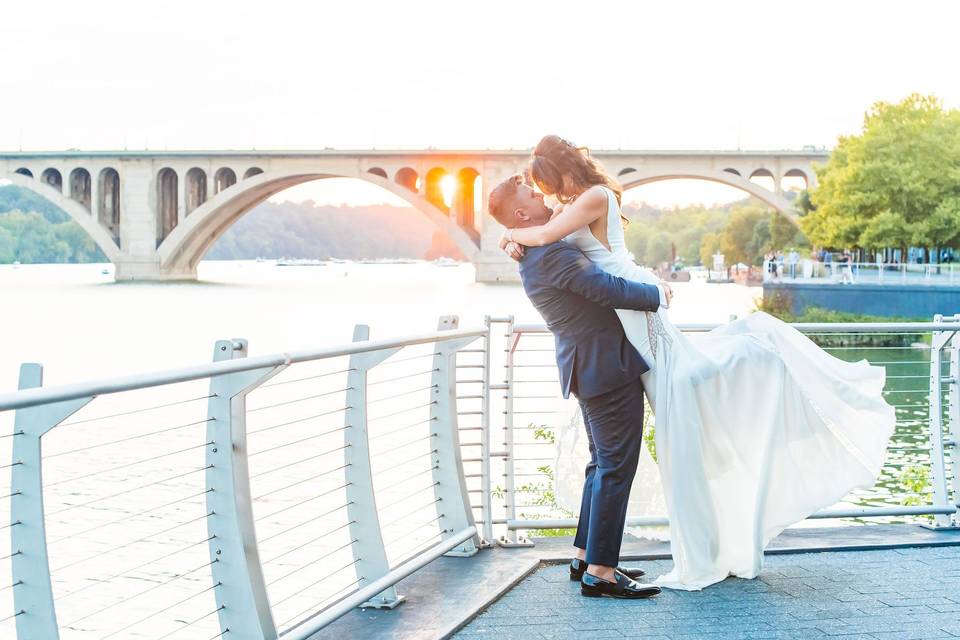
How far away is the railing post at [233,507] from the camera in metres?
3.11

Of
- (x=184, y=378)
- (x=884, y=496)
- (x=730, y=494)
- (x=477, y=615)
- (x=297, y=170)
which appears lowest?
(x=884, y=496)

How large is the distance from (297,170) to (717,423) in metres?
57.4

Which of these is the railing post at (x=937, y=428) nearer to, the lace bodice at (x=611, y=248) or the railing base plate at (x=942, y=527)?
the railing base plate at (x=942, y=527)

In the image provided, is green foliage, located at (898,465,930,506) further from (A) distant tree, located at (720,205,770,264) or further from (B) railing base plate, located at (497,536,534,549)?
(A) distant tree, located at (720,205,770,264)

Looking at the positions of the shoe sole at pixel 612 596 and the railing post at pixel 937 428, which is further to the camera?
the railing post at pixel 937 428

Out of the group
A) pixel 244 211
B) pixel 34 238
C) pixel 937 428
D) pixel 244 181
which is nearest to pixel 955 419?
pixel 937 428

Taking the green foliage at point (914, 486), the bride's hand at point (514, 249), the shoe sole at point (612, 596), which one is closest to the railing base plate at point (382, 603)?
the shoe sole at point (612, 596)

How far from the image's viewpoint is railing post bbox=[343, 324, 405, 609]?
3.91m

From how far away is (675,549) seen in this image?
13.7 ft

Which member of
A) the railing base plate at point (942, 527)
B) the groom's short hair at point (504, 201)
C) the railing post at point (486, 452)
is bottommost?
the railing base plate at point (942, 527)

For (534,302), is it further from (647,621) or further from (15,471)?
(15,471)

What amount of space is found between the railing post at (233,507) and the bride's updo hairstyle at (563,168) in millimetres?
1243

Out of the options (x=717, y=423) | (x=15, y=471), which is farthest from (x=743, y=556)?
(x=15, y=471)

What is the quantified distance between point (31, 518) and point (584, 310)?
2.03 metres
